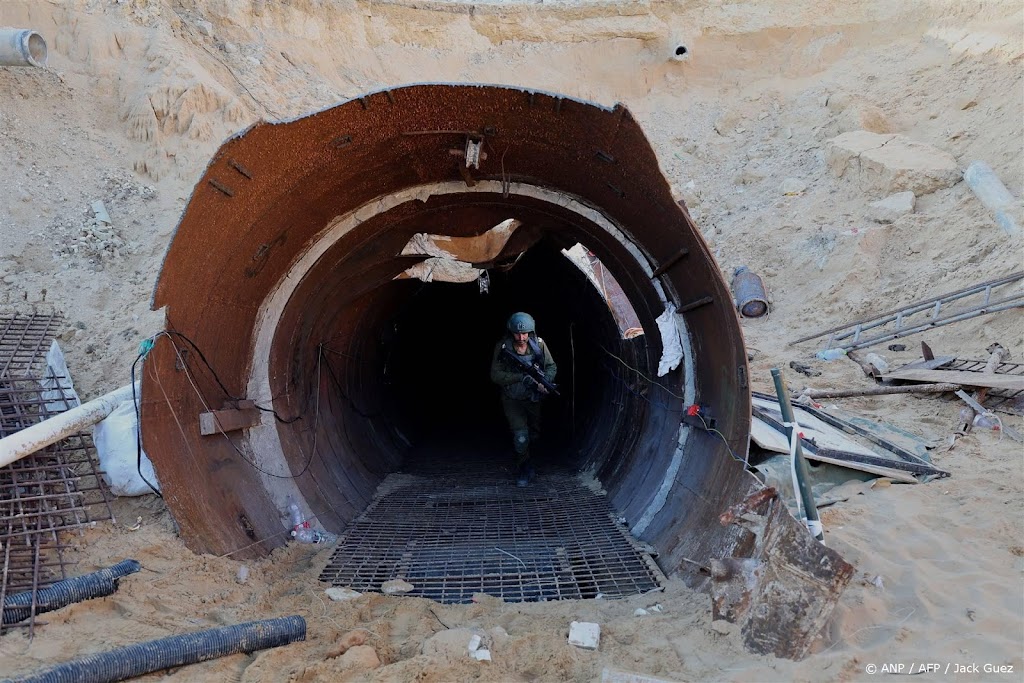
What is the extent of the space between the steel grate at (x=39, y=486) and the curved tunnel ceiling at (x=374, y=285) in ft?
1.87

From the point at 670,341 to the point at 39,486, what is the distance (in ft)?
13.9

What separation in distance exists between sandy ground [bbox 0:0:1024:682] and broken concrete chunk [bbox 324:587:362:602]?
12cm

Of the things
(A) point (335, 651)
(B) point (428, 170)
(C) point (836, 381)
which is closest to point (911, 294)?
(C) point (836, 381)

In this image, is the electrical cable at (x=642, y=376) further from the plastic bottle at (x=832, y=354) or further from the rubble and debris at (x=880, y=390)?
the plastic bottle at (x=832, y=354)

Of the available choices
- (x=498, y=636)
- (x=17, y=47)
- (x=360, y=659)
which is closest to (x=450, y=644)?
(x=498, y=636)

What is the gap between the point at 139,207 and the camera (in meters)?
8.54

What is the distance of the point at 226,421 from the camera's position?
4.64m

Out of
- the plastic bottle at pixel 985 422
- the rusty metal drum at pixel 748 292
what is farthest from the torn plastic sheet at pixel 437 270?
the plastic bottle at pixel 985 422

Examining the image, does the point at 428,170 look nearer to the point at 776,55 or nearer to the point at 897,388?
the point at 897,388

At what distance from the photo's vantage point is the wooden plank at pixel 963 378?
617 centimetres

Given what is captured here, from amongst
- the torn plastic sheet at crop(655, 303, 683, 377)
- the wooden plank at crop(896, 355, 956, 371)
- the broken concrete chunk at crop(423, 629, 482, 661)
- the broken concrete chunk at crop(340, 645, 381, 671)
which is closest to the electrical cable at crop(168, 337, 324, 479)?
the broken concrete chunk at crop(340, 645, 381, 671)

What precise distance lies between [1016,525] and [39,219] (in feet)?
32.9

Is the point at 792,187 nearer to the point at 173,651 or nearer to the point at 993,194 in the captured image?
the point at 993,194

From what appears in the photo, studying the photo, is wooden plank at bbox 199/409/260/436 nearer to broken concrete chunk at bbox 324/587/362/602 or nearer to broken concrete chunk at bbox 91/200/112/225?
broken concrete chunk at bbox 324/587/362/602
